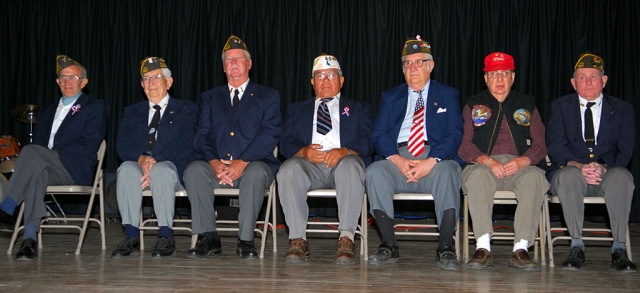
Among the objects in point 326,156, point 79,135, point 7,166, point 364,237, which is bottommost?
point 364,237

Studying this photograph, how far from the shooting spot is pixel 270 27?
710 centimetres

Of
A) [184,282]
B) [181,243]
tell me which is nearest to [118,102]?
[181,243]

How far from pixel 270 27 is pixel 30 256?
3856 millimetres

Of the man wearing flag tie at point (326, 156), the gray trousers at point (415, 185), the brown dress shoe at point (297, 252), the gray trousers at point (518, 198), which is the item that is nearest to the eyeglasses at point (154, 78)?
the man wearing flag tie at point (326, 156)

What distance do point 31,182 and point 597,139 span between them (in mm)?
3796

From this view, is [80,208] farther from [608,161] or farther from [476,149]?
[608,161]

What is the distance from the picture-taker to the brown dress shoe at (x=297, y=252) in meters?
3.93

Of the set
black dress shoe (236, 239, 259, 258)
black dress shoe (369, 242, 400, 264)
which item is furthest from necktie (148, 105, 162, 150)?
black dress shoe (369, 242, 400, 264)

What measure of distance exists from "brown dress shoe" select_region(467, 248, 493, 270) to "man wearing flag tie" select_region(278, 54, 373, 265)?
0.70m

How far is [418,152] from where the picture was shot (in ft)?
13.9

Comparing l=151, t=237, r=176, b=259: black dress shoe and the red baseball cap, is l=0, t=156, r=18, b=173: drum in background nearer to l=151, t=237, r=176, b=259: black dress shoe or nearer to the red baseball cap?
l=151, t=237, r=176, b=259: black dress shoe

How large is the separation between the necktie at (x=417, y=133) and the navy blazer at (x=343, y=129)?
325 mm

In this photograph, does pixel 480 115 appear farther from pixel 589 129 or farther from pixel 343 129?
pixel 343 129

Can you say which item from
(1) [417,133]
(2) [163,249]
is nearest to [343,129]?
(1) [417,133]
